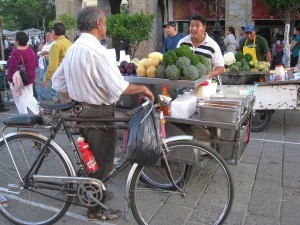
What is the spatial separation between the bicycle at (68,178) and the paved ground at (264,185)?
0.23 meters

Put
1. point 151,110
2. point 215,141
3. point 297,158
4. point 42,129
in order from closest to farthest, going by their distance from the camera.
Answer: point 151,110
point 42,129
point 215,141
point 297,158

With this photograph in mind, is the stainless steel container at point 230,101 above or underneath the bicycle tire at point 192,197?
above

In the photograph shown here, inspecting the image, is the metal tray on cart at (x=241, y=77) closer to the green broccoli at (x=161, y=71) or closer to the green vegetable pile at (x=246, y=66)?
the green vegetable pile at (x=246, y=66)

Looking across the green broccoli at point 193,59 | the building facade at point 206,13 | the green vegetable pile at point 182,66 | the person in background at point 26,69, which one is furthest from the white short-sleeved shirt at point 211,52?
the building facade at point 206,13

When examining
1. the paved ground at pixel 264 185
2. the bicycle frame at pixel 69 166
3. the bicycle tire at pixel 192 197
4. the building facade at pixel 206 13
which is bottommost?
the paved ground at pixel 264 185

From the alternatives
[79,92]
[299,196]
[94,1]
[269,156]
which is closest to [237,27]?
[94,1]

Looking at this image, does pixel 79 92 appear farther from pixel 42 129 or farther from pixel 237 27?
pixel 237 27

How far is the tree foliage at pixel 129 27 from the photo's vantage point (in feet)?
38.7

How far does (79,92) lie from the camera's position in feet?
9.97

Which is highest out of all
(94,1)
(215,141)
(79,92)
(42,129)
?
(94,1)

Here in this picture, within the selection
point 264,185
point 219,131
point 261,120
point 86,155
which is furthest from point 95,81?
point 261,120

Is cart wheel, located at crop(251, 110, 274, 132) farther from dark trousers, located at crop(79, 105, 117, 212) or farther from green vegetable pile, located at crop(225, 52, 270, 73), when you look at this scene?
dark trousers, located at crop(79, 105, 117, 212)

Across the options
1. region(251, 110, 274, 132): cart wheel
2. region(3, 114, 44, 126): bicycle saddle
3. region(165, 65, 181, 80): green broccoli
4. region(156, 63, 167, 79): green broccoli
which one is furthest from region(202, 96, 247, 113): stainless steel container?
region(251, 110, 274, 132): cart wheel

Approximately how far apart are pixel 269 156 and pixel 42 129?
3.27 meters
